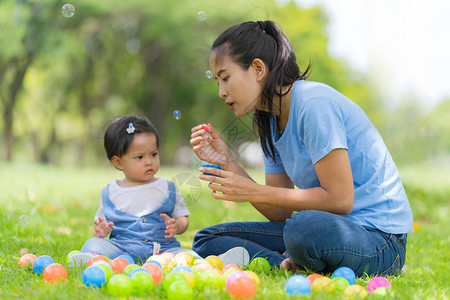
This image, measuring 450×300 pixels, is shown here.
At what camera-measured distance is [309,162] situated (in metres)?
2.44

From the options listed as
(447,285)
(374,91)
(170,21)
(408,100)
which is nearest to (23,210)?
(447,285)

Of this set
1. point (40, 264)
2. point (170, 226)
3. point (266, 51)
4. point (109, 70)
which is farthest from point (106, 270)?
point (109, 70)

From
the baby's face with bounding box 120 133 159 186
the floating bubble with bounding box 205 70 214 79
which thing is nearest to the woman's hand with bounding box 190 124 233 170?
the floating bubble with bounding box 205 70 214 79

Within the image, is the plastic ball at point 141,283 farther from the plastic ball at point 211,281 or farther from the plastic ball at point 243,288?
the plastic ball at point 243,288

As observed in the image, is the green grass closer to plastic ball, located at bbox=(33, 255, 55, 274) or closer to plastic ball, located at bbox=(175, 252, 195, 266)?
plastic ball, located at bbox=(33, 255, 55, 274)

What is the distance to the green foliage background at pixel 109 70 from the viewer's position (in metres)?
15.1

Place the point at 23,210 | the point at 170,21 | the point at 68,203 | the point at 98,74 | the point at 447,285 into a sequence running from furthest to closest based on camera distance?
the point at 98,74
the point at 170,21
the point at 68,203
the point at 23,210
the point at 447,285

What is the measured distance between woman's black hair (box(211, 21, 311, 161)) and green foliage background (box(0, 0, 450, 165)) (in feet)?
36.9

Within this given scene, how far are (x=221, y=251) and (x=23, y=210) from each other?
2.19m

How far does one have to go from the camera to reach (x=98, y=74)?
67.1ft

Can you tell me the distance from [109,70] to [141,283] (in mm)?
19309

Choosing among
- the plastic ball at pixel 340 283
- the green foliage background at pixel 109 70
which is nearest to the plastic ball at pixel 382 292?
the plastic ball at pixel 340 283

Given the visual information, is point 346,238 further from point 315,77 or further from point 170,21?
point 315,77

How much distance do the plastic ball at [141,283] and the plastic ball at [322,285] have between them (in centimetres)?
66
